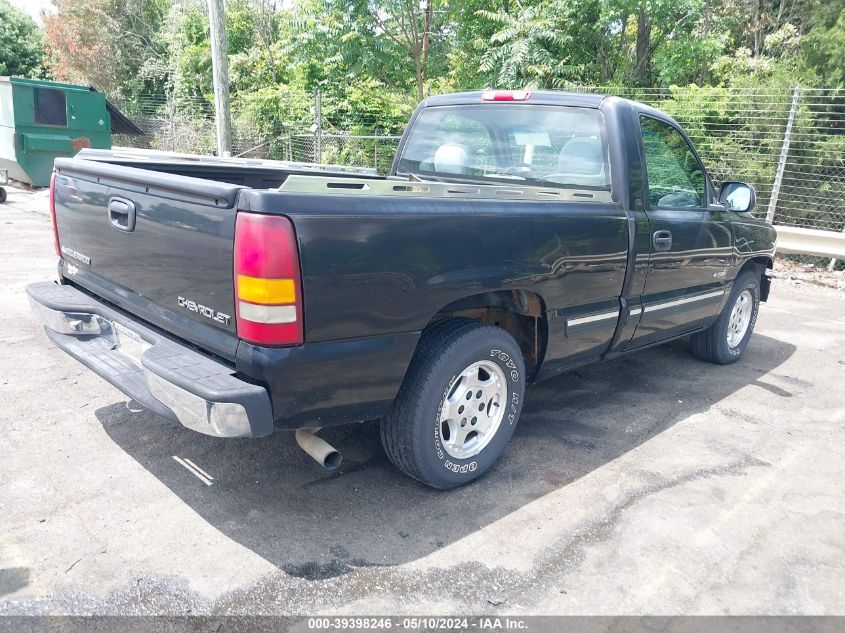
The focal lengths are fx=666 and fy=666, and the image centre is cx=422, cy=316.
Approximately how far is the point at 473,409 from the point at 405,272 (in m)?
0.91

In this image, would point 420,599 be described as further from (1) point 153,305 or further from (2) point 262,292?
(1) point 153,305

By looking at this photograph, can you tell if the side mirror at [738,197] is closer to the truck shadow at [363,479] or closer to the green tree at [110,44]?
the truck shadow at [363,479]

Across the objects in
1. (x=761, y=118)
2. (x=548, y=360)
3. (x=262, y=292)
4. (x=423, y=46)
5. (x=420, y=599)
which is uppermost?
(x=423, y=46)

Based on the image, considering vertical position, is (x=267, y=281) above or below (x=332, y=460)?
above

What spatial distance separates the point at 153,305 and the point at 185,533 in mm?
1018

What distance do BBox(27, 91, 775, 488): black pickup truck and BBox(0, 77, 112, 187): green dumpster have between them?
11246 millimetres

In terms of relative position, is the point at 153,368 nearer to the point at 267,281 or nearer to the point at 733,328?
the point at 267,281

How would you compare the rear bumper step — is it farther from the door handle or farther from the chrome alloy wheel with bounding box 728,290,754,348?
the chrome alloy wheel with bounding box 728,290,754,348

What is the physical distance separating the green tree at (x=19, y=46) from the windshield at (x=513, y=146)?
114ft

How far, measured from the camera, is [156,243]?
2.88 meters

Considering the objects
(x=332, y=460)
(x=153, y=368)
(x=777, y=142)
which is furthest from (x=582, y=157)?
(x=777, y=142)

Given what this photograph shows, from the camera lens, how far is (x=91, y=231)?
3.36 m

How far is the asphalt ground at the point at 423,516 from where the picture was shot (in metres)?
2.57

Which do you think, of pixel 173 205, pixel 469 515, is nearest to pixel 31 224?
pixel 173 205
